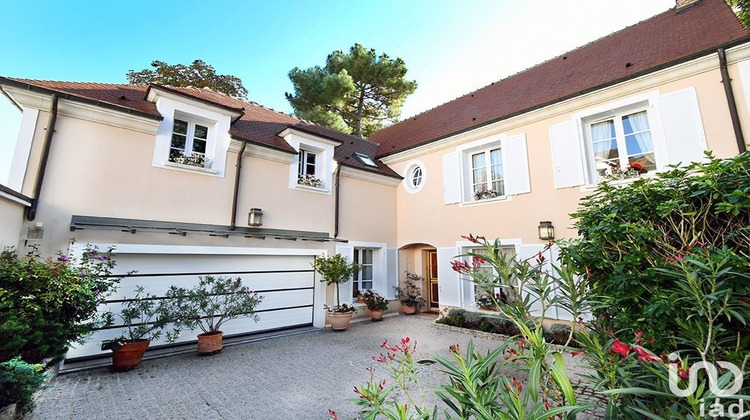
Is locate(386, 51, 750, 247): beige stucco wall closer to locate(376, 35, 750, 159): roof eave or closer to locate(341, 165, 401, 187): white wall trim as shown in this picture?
locate(376, 35, 750, 159): roof eave

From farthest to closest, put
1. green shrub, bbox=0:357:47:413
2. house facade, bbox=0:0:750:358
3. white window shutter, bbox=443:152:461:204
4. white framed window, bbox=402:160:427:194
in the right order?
white framed window, bbox=402:160:427:194 → white window shutter, bbox=443:152:461:204 → house facade, bbox=0:0:750:358 → green shrub, bbox=0:357:47:413

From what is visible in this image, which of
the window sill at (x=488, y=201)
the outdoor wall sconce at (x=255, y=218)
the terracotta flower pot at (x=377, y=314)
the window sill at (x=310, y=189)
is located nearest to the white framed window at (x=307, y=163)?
the window sill at (x=310, y=189)

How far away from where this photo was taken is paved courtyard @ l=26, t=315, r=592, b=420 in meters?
3.68

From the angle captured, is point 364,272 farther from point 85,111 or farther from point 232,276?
point 85,111

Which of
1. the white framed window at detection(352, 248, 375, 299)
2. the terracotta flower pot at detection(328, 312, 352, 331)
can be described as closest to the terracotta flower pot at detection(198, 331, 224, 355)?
the terracotta flower pot at detection(328, 312, 352, 331)

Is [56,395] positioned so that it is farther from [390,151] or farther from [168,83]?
[168,83]

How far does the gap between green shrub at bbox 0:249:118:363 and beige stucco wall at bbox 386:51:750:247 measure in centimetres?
797

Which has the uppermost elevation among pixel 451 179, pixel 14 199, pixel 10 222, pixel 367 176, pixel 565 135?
pixel 565 135

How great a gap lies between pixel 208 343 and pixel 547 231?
7802 millimetres

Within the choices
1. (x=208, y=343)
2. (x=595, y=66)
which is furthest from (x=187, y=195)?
(x=595, y=66)

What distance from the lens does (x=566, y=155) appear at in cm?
729

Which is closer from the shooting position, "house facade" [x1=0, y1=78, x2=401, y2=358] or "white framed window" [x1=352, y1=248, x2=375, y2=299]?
"house facade" [x1=0, y1=78, x2=401, y2=358]

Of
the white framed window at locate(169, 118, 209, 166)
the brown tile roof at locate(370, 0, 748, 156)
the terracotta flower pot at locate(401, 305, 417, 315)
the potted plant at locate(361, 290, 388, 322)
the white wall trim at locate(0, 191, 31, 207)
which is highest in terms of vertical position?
the brown tile roof at locate(370, 0, 748, 156)

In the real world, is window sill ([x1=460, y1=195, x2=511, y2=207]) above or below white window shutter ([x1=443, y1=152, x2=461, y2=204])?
below
